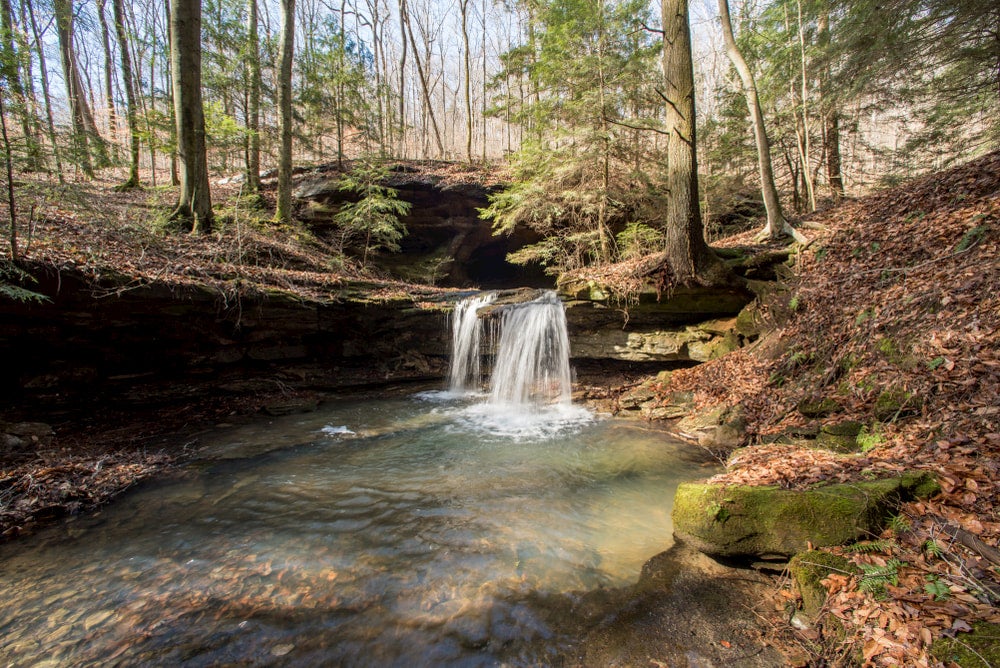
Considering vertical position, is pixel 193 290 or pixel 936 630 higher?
pixel 193 290

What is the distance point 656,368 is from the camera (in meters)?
9.52

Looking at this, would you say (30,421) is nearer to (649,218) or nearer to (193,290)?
(193,290)

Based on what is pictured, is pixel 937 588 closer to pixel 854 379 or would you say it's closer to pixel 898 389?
pixel 898 389

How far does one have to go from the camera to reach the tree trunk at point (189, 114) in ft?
29.5

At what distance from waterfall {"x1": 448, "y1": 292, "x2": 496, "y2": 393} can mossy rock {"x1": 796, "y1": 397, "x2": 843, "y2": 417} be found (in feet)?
22.6

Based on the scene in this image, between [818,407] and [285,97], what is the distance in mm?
14924

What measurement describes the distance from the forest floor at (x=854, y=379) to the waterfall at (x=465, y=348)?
11.3 ft

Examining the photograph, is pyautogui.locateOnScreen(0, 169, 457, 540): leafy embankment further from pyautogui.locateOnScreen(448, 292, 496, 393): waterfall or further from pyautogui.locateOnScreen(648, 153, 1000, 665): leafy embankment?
pyautogui.locateOnScreen(648, 153, 1000, 665): leafy embankment

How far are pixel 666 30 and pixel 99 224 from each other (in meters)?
11.8

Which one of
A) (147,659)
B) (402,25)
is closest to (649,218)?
(147,659)

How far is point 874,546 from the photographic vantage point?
2.70m

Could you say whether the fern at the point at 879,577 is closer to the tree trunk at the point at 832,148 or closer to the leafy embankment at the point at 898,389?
the leafy embankment at the point at 898,389

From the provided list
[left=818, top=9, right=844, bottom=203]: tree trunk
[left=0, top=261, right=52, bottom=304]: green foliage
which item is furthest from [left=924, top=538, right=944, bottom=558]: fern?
[left=818, top=9, right=844, bottom=203]: tree trunk

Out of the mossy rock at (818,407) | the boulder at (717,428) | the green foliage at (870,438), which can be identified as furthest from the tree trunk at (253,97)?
the green foliage at (870,438)
